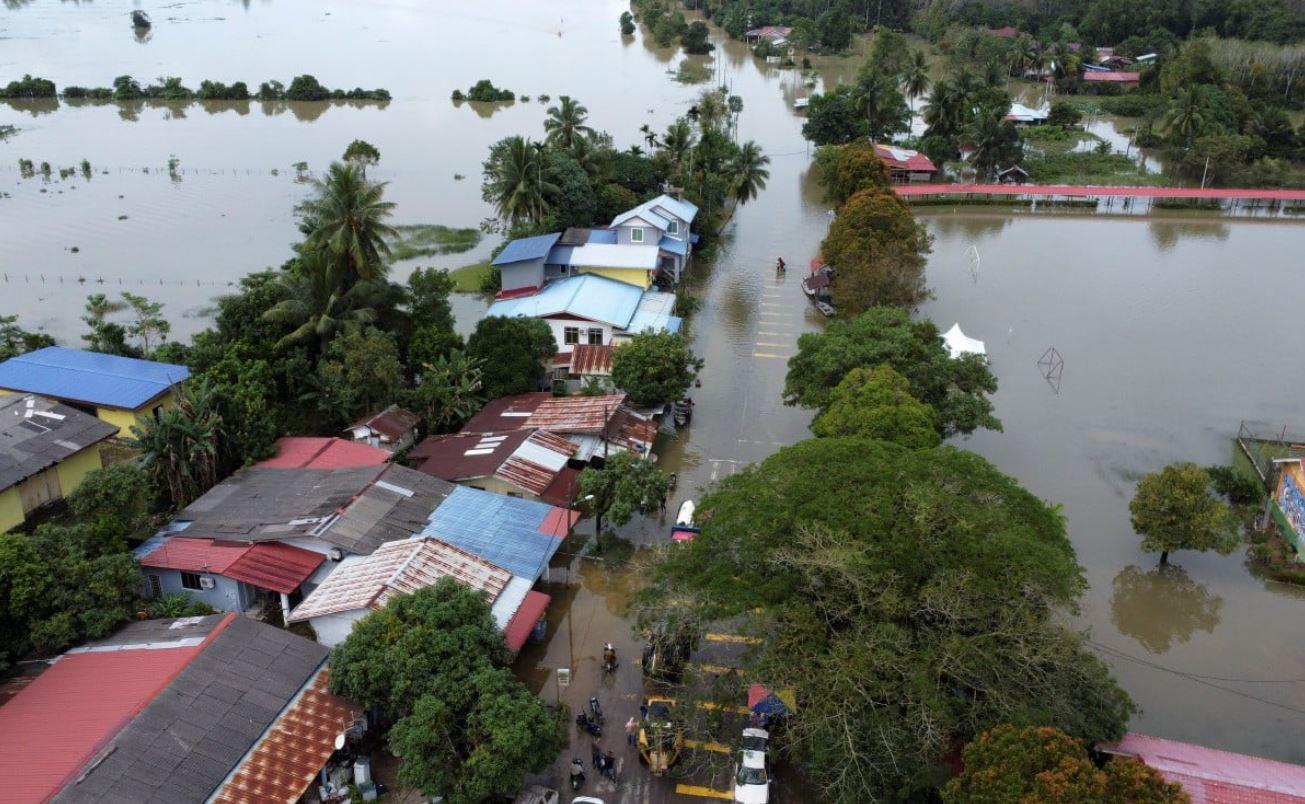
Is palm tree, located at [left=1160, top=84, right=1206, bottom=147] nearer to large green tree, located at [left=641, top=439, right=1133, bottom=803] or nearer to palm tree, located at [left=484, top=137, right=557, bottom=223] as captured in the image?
palm tree, located at [left=484, top=137, right=557, bottom=223]

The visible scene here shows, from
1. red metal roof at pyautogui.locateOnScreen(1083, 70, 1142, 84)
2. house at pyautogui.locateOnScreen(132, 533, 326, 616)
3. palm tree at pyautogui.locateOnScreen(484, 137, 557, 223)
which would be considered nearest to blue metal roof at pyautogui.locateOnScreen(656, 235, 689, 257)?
palm tree at pyautogui.locateOnScreen(484, 137, 557, 223)

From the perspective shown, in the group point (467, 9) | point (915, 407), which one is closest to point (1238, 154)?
point (915, 407)

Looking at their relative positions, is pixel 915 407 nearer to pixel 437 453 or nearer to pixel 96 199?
pixel 437 453

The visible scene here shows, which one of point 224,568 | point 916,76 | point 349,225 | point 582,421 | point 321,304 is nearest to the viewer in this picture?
point 224,568

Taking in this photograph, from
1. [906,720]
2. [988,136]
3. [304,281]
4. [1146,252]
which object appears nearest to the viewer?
[906,720]

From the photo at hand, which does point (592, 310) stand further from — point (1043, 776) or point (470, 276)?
point (1043, 776)

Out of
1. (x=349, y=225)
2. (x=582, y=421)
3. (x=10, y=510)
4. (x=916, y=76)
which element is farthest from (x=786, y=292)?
(x=916, y=76)
